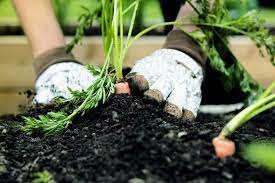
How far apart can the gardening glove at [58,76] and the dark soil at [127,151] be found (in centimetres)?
27

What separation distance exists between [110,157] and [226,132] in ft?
0.76

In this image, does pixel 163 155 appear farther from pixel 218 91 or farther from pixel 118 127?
pixel 218 91

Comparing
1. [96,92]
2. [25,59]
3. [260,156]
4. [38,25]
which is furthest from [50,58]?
[260,156]

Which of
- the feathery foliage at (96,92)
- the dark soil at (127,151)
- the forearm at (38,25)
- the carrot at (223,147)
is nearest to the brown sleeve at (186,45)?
the feathery foliage at (96,92)

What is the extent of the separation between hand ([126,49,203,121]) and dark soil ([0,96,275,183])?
0.07 meters

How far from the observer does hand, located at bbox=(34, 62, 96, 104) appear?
1702 mm

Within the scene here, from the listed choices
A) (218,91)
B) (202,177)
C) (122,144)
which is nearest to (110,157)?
(122,144)

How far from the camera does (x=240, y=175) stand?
1.05 meters

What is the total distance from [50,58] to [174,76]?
1.58ft

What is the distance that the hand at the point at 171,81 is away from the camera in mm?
1509

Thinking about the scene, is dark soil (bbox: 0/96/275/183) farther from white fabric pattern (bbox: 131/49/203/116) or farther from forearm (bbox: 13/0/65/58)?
forearm (bbox: 13/0/65/58)

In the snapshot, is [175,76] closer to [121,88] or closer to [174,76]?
[174,76]

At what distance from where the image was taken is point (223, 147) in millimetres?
1104

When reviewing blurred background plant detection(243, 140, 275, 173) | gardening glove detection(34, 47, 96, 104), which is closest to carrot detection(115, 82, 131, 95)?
gardening glove detection(34, 47, 96, 104)
